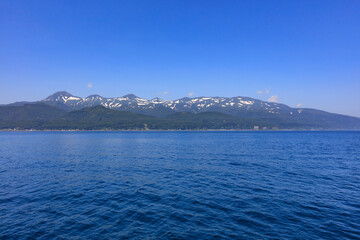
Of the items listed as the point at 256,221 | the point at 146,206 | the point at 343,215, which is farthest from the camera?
the point at 146,206

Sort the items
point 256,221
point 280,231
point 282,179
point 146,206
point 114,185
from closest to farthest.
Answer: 1. point 280,231
2. point 256,221
3. point 146,206
4. point 114,185
5. point 282,179

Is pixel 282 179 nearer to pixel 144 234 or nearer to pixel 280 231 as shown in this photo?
pixel 280 231

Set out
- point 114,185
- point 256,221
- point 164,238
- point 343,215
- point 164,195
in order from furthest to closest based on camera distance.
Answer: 1. point 114,185
2. point 164,195
3. point 343,215
4. point 256,221
5. point 164,238

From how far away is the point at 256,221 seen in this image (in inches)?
683

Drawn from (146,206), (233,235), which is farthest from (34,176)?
(233,235)

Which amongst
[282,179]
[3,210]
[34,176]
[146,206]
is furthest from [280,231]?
[34,176]

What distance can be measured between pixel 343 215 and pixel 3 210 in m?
35.0

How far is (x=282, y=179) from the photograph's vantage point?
32.0 meters

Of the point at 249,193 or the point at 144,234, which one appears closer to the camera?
the point at 144,234

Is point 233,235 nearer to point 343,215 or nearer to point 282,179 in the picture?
point 343,215

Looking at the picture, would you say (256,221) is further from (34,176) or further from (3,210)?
(34,176)

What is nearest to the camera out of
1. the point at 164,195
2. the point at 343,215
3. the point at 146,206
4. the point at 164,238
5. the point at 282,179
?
the point at 164,238

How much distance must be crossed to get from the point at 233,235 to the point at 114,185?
19940mm

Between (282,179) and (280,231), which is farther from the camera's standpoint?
(282,179)
